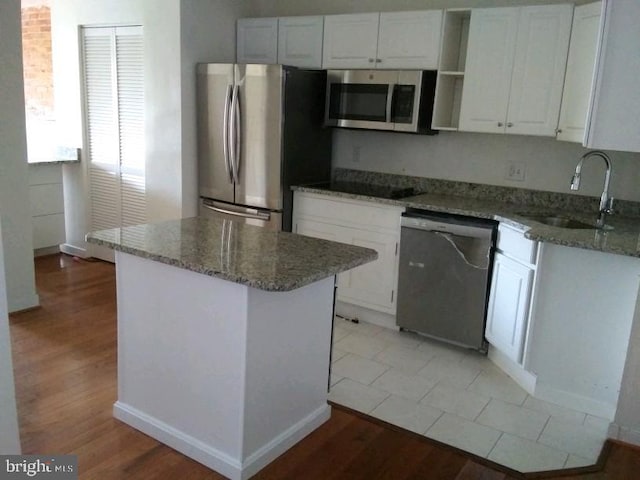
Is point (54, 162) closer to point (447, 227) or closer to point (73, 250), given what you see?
point (73, 250)

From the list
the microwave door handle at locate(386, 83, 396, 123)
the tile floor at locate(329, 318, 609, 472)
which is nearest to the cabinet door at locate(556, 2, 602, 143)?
the microwave door handle at locate(386, 83, 396, 123)

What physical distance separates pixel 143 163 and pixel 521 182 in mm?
2974

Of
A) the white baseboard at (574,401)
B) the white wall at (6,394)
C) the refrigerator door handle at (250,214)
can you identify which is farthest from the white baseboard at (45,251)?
the white baseboard at (574,401)

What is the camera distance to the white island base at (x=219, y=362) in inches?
85.7

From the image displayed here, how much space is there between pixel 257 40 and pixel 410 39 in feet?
4.40

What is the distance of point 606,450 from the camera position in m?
2.57

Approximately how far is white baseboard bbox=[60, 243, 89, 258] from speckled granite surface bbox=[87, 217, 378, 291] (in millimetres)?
2863

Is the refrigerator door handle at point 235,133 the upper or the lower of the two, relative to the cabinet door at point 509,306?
upper

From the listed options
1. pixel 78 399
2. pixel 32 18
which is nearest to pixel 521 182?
pixel 78 399

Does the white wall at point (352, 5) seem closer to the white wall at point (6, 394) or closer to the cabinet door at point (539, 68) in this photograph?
the cabinet door at point (539, 68)

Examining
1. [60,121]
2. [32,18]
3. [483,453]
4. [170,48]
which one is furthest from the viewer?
[32,18]

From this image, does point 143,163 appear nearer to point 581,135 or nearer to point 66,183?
point 66,183

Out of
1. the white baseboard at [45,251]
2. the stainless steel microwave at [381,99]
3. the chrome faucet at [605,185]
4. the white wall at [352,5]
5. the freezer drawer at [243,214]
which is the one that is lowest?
the white baseboard at [45,251]

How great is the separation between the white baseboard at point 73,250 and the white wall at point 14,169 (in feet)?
4.25
